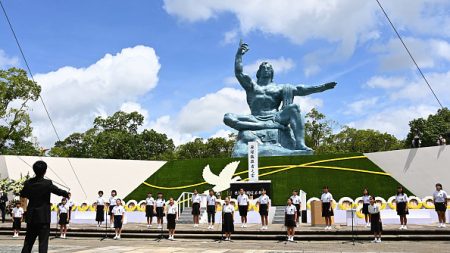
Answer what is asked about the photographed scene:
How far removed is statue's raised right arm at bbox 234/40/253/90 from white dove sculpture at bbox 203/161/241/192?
5727 millimetres

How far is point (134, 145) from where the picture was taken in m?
49.9

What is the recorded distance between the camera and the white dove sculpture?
2466 centimetres

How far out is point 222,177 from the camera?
82.9ft

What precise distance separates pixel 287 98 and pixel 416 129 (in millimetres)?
25070

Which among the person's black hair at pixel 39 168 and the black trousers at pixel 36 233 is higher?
the person's black hair at pixel 39 168

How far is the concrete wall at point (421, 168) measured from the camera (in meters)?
21.6

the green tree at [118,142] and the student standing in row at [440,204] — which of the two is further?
the green tree at [118,142]

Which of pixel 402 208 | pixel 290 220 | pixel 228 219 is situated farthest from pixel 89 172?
pixel 402 208

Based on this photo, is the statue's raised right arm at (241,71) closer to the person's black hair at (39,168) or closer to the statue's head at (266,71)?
the statue's head at (266,71)

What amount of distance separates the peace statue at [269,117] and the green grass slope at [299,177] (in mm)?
1805

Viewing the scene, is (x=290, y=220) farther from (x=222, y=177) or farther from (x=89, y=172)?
(x=89, y=172)

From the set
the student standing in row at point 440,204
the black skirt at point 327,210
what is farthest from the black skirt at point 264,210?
the student standing in row at point 440,204

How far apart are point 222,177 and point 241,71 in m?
7.32

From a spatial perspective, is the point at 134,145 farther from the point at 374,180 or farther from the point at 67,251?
the point at 67,251
